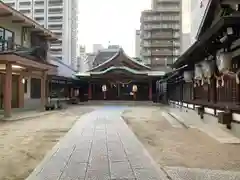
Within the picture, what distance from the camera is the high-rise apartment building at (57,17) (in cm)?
6411

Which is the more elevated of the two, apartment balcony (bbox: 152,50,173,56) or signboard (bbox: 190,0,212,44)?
apartment balcony (bbox: 152,50,173,56)

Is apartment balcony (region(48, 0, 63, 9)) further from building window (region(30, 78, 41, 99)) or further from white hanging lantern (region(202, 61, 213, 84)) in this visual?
white hanging lantern (region(202, 61, 213, 84))

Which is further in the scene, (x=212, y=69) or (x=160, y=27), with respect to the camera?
(x=160, y=27)

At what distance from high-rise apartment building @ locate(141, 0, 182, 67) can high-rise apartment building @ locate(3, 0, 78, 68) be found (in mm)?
16394

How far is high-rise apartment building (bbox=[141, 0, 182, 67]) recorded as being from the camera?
5972 centimetres

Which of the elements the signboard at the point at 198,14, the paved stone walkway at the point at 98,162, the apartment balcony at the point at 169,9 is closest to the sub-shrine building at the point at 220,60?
the paved stone walkway at the point at 98,162

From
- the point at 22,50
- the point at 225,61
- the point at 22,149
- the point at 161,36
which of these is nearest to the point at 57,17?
the point at 161,36

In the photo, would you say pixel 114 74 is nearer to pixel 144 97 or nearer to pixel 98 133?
pixel 144 97

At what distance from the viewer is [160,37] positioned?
59781 millimetres

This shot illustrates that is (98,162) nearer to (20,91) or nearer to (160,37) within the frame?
(20,91)

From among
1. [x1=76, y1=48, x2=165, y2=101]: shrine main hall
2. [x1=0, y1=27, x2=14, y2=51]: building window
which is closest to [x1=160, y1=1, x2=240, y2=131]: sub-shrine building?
[x1=0, y1=27, x2=14, y2=51]: building window

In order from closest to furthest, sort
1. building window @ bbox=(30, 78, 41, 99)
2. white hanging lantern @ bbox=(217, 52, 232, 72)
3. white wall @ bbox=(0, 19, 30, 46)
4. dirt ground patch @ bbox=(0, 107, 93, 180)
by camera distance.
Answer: dirt ground patch @ bbox=(0, 107, 93, 180)
white hanging lantern @ bbox=(217, 52, 232, 72)
white wall @ bbox=(0, 19, 30, 46)
building window @ bbox=(30, 78, 41, 99)

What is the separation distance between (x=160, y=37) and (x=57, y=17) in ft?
75.7

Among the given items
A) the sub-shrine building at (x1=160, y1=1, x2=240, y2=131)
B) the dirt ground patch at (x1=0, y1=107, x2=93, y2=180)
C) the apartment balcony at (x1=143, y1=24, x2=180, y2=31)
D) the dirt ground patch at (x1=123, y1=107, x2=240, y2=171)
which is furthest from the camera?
the apartment balcony at (x1=143, y1=24, x2=180, y2=31)
